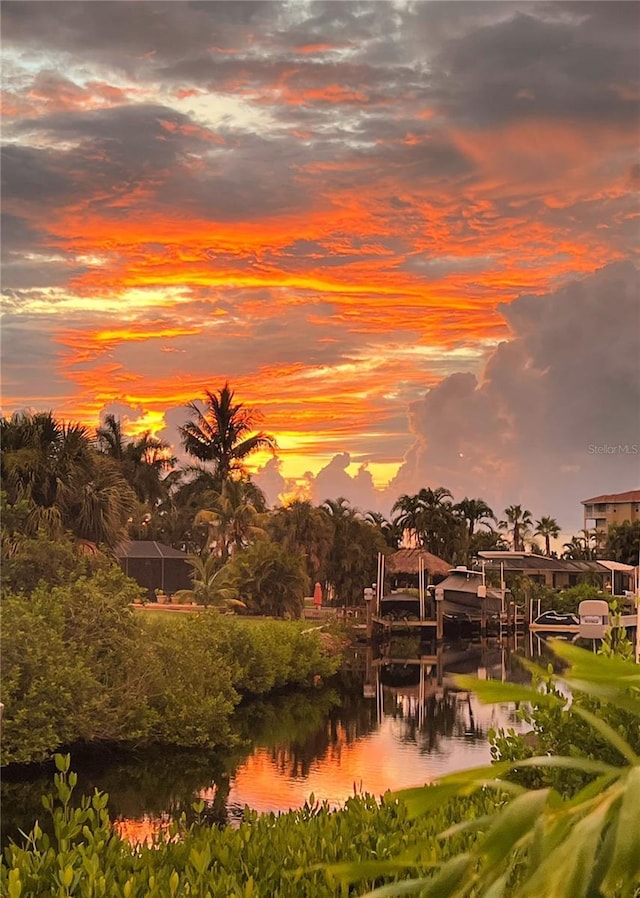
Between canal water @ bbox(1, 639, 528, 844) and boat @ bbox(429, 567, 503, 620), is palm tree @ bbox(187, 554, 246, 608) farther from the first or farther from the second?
boat @ bbox(429, 567, 503, 620)

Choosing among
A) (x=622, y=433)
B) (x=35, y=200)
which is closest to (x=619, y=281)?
(x=622, y=433)

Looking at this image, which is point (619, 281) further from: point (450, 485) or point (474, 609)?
point (474, 609)

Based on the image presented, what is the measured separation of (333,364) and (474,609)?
4.99 meters

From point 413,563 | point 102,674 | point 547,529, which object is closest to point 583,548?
point 413,563

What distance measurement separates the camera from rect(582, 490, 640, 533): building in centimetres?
2028

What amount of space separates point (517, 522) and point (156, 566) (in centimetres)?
783

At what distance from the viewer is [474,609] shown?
66.4ft

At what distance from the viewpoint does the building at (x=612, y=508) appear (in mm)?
20280

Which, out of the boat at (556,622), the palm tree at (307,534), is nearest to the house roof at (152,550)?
the palm tree at (307,534)

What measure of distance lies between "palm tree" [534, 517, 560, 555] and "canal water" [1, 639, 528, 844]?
899 centimetres

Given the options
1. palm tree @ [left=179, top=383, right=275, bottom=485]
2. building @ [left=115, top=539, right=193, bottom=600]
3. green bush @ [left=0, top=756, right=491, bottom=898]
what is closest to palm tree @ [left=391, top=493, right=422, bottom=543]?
palm tree @ [left=179, top=383, right=275, bottom=485]

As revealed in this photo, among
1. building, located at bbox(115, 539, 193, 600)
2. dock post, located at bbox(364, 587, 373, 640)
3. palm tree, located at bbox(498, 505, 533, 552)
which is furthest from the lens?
palm tree, located at bbox(498, 505, 533, 552)

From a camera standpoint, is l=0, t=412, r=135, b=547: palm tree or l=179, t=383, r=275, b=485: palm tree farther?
l=179, t=383, r=275, b=485: palm tree

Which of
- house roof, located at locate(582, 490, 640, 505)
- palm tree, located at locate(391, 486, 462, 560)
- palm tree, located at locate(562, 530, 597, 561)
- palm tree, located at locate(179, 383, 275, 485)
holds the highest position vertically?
palm tree, located at locate(179, 383, 275, 485)
